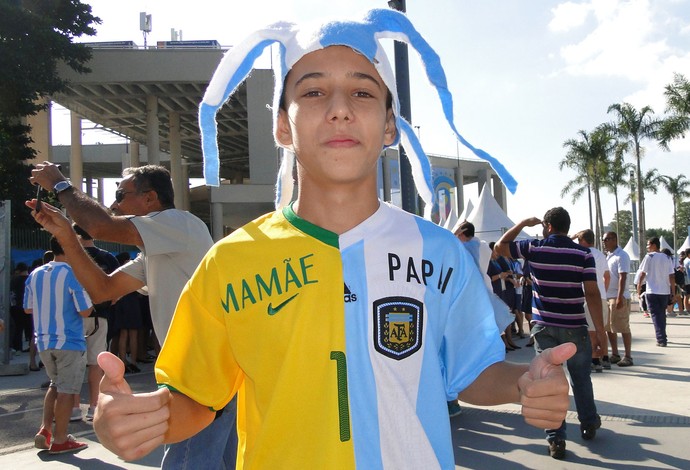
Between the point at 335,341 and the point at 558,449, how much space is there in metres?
4.53

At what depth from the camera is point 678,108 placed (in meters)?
32.2

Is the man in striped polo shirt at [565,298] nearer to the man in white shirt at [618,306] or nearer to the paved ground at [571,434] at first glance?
the paved ground at [571,434]

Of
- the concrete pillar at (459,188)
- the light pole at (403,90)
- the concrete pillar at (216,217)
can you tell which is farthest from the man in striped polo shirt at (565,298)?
the concrete pillar at (459,188)

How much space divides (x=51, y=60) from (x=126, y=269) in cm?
2498

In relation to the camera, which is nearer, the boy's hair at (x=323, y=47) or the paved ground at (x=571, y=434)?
the boy's hair at (x=323, y=47)

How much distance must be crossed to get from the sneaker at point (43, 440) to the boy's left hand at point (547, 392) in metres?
5.89

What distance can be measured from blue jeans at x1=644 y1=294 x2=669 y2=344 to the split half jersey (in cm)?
1106

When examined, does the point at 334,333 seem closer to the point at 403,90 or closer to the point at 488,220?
the point at 403,90

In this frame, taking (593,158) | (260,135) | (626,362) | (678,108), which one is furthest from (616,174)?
(626,362)

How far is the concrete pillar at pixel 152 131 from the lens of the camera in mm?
29969

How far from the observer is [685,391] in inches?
306

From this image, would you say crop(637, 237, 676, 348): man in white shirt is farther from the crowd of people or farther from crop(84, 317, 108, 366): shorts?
the crowd of people

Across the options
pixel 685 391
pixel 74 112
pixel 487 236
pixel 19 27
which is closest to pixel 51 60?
pixel 19 27

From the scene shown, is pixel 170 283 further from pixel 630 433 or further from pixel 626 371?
pixel 626 371
